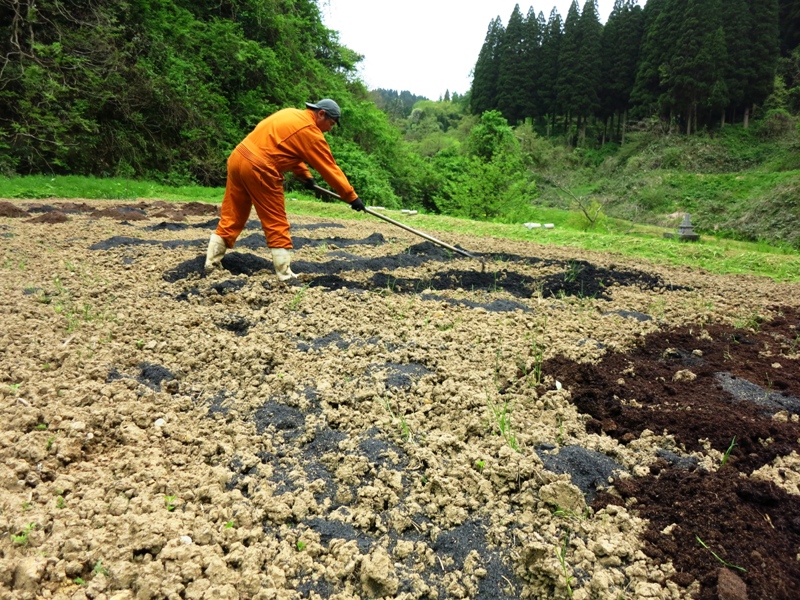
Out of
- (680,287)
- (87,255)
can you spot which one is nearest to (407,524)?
(680,287)

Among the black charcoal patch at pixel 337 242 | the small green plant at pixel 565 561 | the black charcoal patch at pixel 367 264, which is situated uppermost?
the black charcoal patch at pixel 337 242

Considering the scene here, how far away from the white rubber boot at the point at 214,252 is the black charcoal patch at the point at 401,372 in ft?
7.85

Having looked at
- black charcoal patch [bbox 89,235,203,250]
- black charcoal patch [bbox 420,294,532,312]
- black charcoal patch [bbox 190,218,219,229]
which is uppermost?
black charcoal patch [bbox 190,218,219,229]

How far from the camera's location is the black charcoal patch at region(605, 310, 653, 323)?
3678mm

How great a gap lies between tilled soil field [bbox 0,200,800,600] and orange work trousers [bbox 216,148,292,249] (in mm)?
505

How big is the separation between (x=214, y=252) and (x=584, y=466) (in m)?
3.65

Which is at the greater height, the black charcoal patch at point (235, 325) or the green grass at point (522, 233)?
the green grass at point (522, 233)

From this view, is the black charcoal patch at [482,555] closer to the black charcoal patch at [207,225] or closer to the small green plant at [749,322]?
the small green plant at [749,322]

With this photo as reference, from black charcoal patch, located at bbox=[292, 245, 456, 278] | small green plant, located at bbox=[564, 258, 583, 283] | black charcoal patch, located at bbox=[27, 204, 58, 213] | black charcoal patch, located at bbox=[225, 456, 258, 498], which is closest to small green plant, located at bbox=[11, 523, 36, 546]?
black charcoal patch, located at bbox=[225, 456, 258, 498]

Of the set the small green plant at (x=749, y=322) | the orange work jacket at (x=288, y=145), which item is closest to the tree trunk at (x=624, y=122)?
the small green plant at (x=749, y=322)

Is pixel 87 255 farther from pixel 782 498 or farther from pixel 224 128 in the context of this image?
pixel 224 128

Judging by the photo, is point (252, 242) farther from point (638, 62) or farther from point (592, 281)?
point (638, 62)

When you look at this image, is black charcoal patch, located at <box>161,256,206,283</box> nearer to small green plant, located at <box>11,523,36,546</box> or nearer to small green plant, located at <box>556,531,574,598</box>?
small green plant, located at <box>11,523,36,546</box>

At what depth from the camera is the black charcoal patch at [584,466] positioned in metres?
1.81
